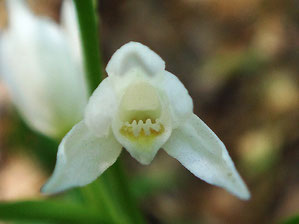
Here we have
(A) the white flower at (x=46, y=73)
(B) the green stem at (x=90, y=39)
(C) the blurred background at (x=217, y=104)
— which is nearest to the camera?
(B) the green stem at (x=90, y=39)

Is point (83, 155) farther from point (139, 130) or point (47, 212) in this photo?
point (47, 212)

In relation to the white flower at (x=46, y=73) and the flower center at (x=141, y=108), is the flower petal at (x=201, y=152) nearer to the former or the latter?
the flower center at (x=141, y=108)

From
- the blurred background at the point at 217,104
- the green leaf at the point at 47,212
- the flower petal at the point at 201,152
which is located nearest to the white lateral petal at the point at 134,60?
the flower petal at the point at 201,152

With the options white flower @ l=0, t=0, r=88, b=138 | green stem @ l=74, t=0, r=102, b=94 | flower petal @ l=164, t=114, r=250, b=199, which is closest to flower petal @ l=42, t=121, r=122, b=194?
flower petal @ l=164, t=114, r=250, b=199

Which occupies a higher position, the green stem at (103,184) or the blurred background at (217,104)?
the green stem at (103,184)

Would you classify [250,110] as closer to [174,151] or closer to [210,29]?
[210,29]

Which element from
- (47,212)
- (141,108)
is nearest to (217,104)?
(47,212)

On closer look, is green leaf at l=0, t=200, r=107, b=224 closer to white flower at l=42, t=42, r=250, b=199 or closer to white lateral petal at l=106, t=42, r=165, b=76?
white flower at l=42, t=42, r=250, b=199

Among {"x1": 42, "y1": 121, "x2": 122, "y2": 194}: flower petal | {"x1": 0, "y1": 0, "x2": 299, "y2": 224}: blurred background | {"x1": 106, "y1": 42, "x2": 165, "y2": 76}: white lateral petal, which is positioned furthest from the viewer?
{"x1": 0, "y1": 0, "x2": 299, "y2": 224}: blurred background
